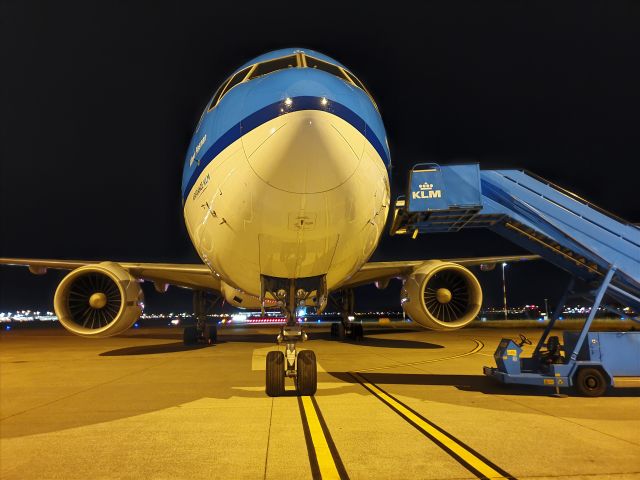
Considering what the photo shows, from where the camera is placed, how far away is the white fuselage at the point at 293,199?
152 inches

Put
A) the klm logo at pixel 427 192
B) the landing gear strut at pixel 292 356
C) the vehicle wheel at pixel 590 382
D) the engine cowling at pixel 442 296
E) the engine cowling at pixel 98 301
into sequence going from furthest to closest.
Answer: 1. the engine cowling at pixel 98 301
2. the engine cowling at pixel 442 296
3. the klm logo at pixel 427 192
4. the vehicle wheel at pixel 590 382
5. the landing gear strut at pixel 292 356

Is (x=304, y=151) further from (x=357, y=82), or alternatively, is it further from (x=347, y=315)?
(x=347, y=315)

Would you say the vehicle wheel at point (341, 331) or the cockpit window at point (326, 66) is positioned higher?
the cockpit window at point (326, 66)

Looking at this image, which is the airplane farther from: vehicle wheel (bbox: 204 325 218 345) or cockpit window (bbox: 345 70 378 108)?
vehicle wheel (bbox: 204 325 218 345)

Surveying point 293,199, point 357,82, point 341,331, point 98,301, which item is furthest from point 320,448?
point 341,331

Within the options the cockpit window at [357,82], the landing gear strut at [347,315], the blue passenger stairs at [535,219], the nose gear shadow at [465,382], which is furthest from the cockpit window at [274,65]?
the landing gear strut at [347,315]

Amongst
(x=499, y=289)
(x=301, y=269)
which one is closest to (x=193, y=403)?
(x=301, y=269)

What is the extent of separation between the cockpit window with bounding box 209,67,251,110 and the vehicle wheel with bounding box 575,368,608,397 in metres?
6.11

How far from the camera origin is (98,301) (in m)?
10.1

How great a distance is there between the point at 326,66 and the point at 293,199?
1.64 metres

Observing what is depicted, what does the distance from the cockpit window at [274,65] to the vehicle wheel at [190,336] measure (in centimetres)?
1306

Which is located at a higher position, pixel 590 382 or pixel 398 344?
pixel 590 382

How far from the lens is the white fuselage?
3850mm

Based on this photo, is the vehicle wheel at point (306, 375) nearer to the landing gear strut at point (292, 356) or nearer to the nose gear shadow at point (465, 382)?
the landing gear strut at point (292, 356)
